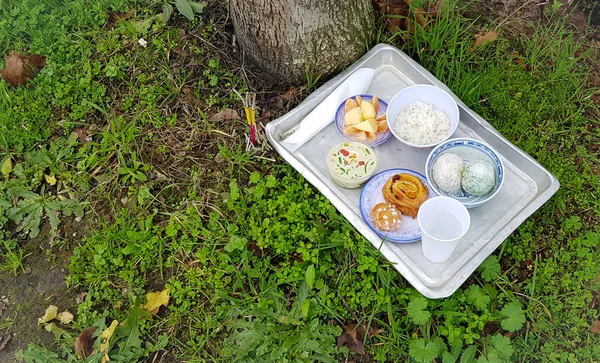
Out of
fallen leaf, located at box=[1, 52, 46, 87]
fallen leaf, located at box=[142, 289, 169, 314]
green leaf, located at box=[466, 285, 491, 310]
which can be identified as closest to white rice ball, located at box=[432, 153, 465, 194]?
green leaf, located at box=[466, 285, 491, 310]

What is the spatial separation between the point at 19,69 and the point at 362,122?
2.10 meters

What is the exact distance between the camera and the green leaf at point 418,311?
7.43 feet

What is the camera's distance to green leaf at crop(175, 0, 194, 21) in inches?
120

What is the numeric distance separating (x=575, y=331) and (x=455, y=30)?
5.77 feet

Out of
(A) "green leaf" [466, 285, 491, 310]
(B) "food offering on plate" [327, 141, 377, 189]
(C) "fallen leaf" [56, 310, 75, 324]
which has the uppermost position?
(B) "food offering on plate" [327, 141, 377, 189]

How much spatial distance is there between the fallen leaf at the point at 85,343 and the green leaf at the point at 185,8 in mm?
1855

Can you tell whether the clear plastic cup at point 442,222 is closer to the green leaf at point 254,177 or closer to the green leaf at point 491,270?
the green leaf at point 491,270

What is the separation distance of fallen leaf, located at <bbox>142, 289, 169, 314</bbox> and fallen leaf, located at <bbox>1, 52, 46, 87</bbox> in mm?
1624

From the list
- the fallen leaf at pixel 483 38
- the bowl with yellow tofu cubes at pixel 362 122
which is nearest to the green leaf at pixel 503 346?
the bowl with yellow tofu cubes at pixel 362 122

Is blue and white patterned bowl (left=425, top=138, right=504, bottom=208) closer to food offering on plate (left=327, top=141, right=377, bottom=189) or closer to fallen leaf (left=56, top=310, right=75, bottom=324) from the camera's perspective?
food offering on plate (left=327, top=141, right=377, bottom=189)

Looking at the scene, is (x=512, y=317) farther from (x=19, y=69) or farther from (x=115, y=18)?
(x=19, y=69)

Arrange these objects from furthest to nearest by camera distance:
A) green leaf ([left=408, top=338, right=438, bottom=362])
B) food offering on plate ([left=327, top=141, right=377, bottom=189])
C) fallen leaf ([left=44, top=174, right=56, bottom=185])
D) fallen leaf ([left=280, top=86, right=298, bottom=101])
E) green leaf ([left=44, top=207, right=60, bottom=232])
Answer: fallen leaf ([left=280, top=86, right=298, bottom=101]), fallen leaf ([left=44, top=174, right=56, bottom=185]), green leaf ([left=44, top=207, right=60, bottom=232]), food offering on plate ([left=327, top=141, right=377, bottom=189]), green leaf ([left=408, top=338, right=438, bottom=362])

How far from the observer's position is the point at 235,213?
2.64 m

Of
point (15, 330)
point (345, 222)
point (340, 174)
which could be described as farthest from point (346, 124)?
point (15, 330)
